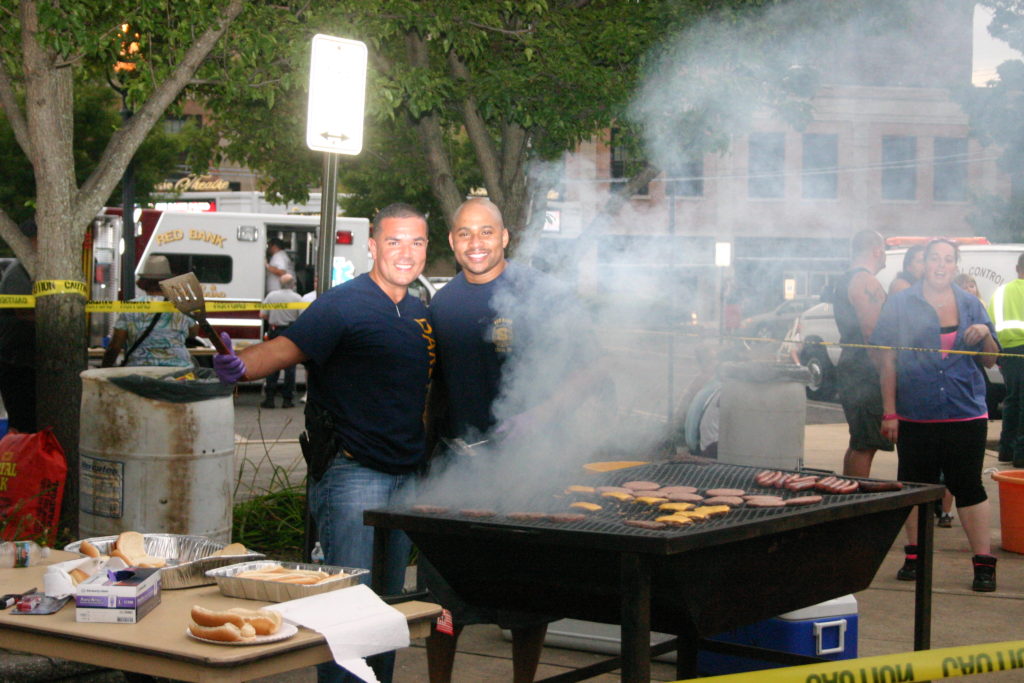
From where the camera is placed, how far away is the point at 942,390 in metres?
5.79

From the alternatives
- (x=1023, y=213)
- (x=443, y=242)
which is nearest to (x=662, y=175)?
(x=1023, y=213)

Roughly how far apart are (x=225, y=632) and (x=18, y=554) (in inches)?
44.2

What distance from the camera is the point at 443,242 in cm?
2675

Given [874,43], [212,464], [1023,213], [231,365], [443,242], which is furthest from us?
[443,242]

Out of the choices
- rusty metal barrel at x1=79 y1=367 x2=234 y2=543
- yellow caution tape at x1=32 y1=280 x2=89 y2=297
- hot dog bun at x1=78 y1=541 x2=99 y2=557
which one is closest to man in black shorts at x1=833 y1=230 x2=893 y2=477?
rusty metal barrel at x1=79 y1=367 x2=234 y2=543

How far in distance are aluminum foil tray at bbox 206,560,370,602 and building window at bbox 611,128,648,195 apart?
22.1ft

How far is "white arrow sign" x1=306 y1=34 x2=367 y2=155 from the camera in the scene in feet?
15.6

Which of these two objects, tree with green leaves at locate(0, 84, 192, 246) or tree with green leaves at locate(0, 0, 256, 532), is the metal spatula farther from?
tree with green leaves at locate(0, 84, 192, 246)

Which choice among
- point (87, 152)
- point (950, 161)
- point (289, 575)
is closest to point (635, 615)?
point (289, 575)

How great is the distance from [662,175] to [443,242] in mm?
17149

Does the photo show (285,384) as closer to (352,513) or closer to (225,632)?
(352,513)

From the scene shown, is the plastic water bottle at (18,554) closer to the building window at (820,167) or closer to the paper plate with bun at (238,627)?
the paper plate with bun at (238,627)

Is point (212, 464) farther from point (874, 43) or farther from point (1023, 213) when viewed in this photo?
point (1023, 213)

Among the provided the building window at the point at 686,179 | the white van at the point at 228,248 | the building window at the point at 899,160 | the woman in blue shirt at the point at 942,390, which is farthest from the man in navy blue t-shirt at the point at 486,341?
the white van at the point at 228,248
